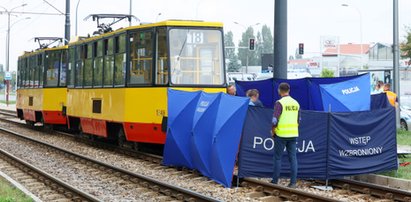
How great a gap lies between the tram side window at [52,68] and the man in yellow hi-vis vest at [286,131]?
49.6 feet

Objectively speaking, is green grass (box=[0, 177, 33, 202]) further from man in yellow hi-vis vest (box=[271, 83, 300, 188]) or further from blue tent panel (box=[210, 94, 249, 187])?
man in yellow hi-vis vest (box=[271, 83, 300, 188])

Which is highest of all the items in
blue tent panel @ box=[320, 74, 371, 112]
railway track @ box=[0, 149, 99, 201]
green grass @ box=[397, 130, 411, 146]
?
blue tent panel @ box=[320, 74, 371, 112]

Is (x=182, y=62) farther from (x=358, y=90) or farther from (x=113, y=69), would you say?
(x=358, y=90)

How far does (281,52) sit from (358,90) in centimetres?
227

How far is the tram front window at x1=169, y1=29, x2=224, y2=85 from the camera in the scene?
15.3 meters

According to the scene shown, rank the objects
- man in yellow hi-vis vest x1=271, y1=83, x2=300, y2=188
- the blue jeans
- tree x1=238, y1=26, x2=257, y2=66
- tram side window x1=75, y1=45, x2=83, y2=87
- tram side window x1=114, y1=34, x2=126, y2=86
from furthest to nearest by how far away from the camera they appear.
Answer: tree x1=238, y1=26, x2=257, y2=66 < tram side window x1=75, y1=45, x2=83, y2=87 < tram side window x1=114, y1=34, x2=126, y2=86 < the blue jeans < man in yellow hi-vis vest x1=271, y1=83, x2=300, y2=188

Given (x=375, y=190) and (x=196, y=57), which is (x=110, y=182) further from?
(x=375, y=190)

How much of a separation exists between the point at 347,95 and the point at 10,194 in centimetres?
720

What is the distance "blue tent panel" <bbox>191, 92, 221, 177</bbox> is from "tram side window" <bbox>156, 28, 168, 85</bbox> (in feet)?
7.52

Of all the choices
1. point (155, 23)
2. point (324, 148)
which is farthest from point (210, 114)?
point (155, 23)

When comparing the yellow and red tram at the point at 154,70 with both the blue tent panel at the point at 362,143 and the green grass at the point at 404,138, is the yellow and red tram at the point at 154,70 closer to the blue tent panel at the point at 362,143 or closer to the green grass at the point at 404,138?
the blue tent panel at the point at 362,143

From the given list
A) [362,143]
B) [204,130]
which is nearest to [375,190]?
[362,143]

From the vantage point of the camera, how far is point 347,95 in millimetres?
14148

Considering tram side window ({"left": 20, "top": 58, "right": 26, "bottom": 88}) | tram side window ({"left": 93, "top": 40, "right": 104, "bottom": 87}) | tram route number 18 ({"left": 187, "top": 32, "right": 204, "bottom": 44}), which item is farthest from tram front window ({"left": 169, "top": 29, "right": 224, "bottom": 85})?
tram side window ({"left": 20, "top": 58, "right": 26, "bottom": 88})
